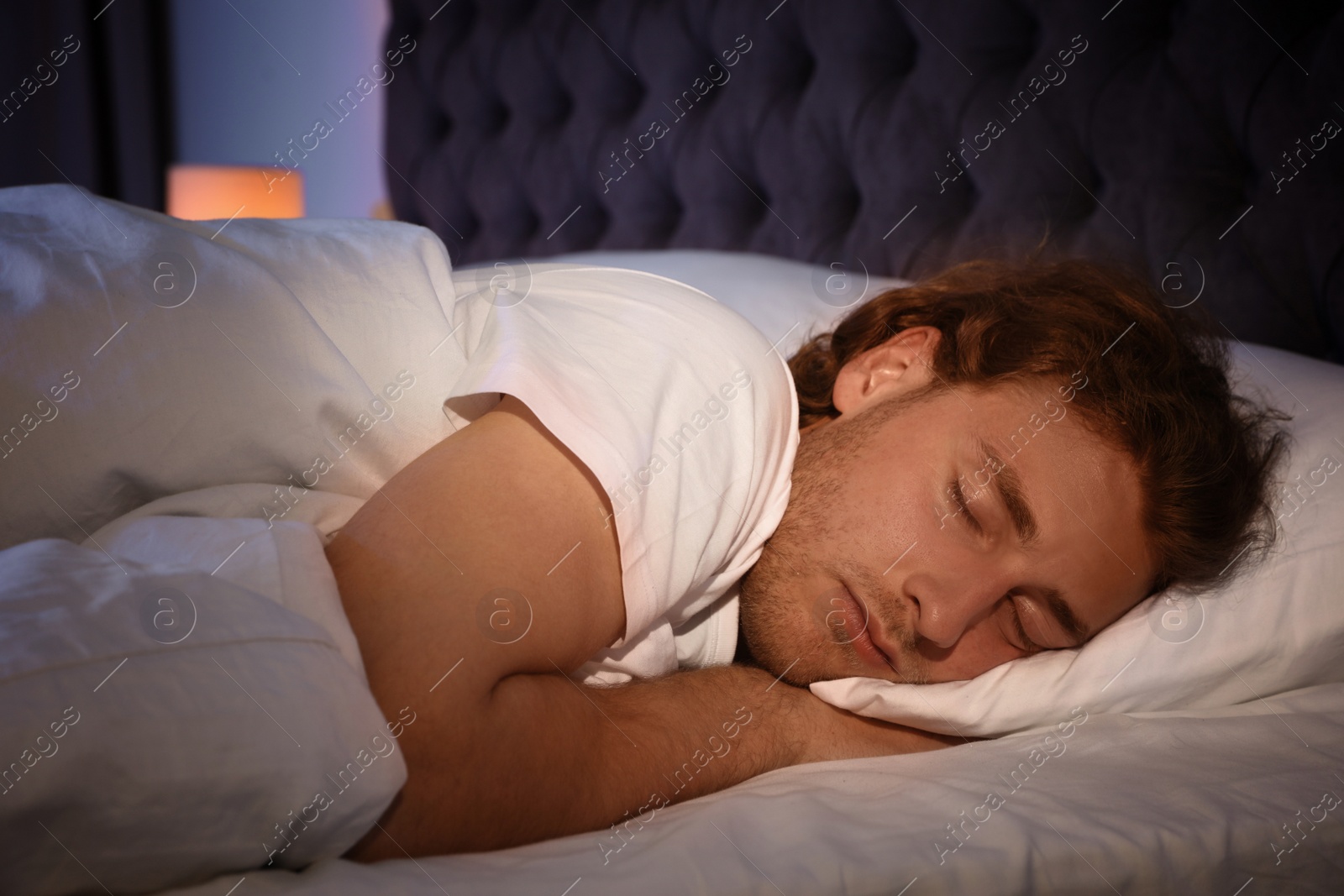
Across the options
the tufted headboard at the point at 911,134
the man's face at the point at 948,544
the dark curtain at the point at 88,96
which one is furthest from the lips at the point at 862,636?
the dark curtain at the point at 88,96

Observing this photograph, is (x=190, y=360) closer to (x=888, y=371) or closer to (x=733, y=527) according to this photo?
(x=733, y=527)

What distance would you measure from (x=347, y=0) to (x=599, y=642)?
3.08 metres

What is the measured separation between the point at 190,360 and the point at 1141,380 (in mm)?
1064

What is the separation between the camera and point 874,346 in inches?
50.1

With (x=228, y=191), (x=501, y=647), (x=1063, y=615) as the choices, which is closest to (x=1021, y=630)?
(x=1063, y=615)

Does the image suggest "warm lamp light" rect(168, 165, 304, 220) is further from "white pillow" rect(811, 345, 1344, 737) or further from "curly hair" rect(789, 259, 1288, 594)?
"white pillow" rect(811, 345, 1344, 737)

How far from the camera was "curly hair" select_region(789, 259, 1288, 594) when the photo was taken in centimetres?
106

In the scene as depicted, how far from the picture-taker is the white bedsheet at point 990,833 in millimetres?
666

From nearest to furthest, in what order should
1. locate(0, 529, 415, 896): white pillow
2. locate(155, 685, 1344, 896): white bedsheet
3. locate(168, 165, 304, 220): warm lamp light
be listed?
1. locate(0, 529, 415, 896): white pillow
2. locate(155, 685, 1344, 896): white bedsheet
3. locate(168, 165, 304, 220): warm lamp light

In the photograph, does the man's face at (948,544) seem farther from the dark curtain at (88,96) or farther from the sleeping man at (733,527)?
the dark curtain at (88,96)

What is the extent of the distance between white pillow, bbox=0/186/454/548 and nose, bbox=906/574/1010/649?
554mm

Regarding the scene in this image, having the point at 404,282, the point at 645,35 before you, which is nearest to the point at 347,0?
the point at 645,35

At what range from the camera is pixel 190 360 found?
32.7 inches

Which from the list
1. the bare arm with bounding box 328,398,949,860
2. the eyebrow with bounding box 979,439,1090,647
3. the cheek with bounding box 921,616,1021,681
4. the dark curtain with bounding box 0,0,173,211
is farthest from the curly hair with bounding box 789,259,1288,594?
the dark curtain with bounding box 0,0,173,211
